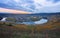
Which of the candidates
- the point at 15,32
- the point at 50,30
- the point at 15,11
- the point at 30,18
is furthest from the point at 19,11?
the point at 50,30

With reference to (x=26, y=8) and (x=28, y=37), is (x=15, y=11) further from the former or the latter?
(x=28, y=37)

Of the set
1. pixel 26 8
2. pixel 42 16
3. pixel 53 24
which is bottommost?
pixel 53 24

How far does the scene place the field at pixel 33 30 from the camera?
5.40 feet

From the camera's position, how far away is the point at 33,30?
1.67 meters

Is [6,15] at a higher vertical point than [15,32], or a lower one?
higher

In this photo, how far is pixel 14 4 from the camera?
1.73 m

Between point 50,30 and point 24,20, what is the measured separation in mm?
351

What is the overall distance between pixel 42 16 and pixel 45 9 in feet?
0.32

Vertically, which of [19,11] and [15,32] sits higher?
[19,11]

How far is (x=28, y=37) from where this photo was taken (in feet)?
5.42

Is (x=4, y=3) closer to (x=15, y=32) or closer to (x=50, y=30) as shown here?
(x=15, y=32)

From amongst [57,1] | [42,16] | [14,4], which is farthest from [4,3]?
[57,1]

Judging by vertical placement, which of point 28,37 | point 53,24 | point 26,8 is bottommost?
point 28,37

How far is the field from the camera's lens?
164 centimetres
